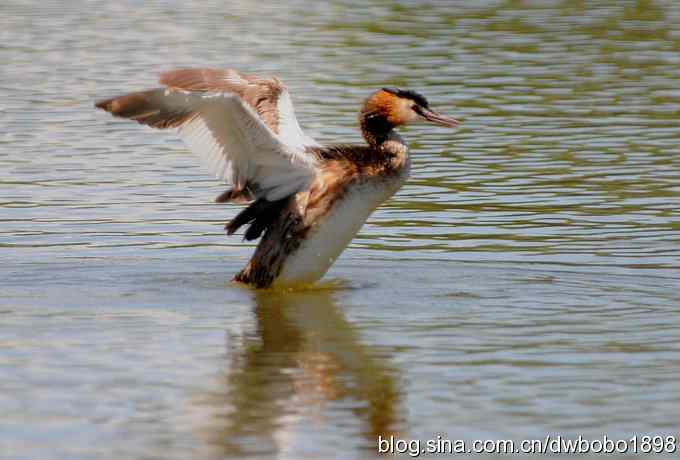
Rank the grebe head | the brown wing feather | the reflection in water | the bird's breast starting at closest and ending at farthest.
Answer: the reflection in water, the bird's breast, the grebe head, the brown wing feather

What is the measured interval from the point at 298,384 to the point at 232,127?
264 cm

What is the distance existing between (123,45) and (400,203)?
13.1 m

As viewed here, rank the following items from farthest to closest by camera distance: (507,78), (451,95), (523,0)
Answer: (523,0) < (507,78) < (451,95)

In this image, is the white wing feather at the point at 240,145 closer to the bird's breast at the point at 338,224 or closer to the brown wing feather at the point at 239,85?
the bird's breast at the point at 338,224

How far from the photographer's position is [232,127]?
11.0 metres

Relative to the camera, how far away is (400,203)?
15492mm

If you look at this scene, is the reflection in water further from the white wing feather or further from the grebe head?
the grebe head

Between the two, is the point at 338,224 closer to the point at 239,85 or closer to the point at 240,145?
the point at 240,145

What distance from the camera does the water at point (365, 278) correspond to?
8250 millimetres

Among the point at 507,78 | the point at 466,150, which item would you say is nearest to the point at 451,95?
the point at 507,78

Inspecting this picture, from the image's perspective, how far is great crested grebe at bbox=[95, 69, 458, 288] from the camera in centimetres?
1110

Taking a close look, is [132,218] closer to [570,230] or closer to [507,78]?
[570,230]

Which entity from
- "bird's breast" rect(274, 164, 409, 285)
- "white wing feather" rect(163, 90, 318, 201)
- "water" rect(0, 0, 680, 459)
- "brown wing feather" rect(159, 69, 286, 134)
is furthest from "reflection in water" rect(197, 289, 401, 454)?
"brown wing feather" rect(159, 69, 286, 134)

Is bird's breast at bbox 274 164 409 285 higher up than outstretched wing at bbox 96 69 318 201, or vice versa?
outstretched wing at bbox 96 69 318 201
